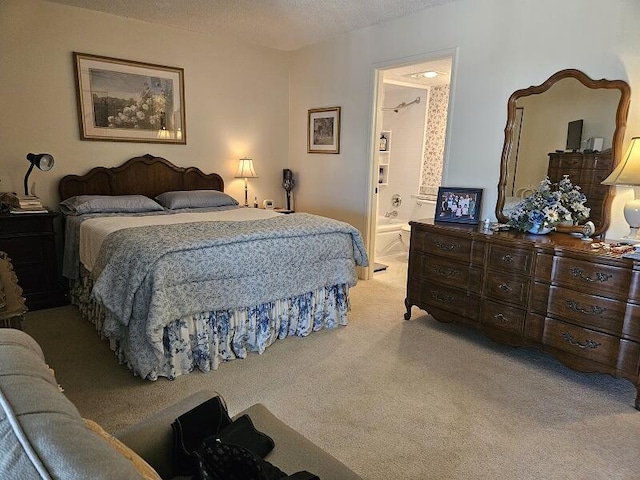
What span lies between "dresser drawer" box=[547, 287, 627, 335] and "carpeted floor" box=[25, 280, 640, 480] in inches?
16.6

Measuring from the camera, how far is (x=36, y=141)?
3639 millimetres

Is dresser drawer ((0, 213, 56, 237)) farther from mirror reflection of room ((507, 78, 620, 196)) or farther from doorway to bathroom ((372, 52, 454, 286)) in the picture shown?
mirror reflection of room ((507, 78, 620, 196))

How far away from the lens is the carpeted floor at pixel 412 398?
1890 millimetres

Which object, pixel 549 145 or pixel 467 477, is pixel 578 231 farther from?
pixel 467 477

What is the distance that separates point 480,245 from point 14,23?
4.14 m

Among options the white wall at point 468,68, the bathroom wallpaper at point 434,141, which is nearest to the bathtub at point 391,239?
the bathroom wallpaper at point 434,141

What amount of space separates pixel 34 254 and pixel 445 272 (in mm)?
3340

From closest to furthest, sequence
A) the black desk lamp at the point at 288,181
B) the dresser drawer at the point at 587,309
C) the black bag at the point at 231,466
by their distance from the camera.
A: the black bag at the point at 231,466
the dresser drawer at the point at 587,309
the black desk lamp at the point at 288,181

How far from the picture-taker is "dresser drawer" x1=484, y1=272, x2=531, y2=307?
8.86 feet

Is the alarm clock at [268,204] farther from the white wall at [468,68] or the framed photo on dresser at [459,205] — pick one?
the framed photo on dresser at [459,205]

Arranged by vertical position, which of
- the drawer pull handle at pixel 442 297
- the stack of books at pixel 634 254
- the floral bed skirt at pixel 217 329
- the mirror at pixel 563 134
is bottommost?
the floral bed skirt at pixel 217 329

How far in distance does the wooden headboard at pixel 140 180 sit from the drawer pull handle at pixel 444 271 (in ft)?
8.71

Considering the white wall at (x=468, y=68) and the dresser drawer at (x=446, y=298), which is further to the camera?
the dresser drawer at (x=446, y=298)

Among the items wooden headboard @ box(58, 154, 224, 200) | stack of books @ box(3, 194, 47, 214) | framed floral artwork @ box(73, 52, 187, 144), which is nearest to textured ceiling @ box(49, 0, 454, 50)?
framed floral artwork @ box(73, 52, 187, 144)
